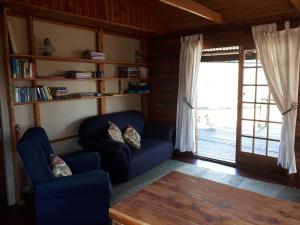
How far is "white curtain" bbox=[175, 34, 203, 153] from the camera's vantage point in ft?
14.3

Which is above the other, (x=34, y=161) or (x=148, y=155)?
Result: (x=34, y=161)

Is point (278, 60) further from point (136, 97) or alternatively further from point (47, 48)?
point (47, 48)

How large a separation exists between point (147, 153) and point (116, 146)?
58cm

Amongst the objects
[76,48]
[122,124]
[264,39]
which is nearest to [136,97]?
[122,124]

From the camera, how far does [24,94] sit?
10.3ft

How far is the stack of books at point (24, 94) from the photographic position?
3.05 m

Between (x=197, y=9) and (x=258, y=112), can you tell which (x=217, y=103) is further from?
(x=197, y=9)

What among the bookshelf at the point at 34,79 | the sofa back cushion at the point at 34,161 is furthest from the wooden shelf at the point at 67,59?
the sofa back cushion at the point at 34,161

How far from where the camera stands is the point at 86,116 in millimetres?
4086

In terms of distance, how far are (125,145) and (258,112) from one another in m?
2.11

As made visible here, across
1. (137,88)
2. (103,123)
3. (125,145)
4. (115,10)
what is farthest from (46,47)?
(137,88)

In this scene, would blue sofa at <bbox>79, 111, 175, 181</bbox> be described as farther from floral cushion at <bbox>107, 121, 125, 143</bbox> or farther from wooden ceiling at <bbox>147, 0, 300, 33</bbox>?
wooden ceiling at <bbox>147, 0, 300, 33</bbox>

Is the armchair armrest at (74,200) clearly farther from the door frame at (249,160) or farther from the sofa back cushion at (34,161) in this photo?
the door frame at (249,160)

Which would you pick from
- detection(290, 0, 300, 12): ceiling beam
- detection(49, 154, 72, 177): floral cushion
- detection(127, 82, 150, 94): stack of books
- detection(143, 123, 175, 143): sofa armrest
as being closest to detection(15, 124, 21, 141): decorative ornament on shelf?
detection(49, 154, 72, 177): floral cushion
